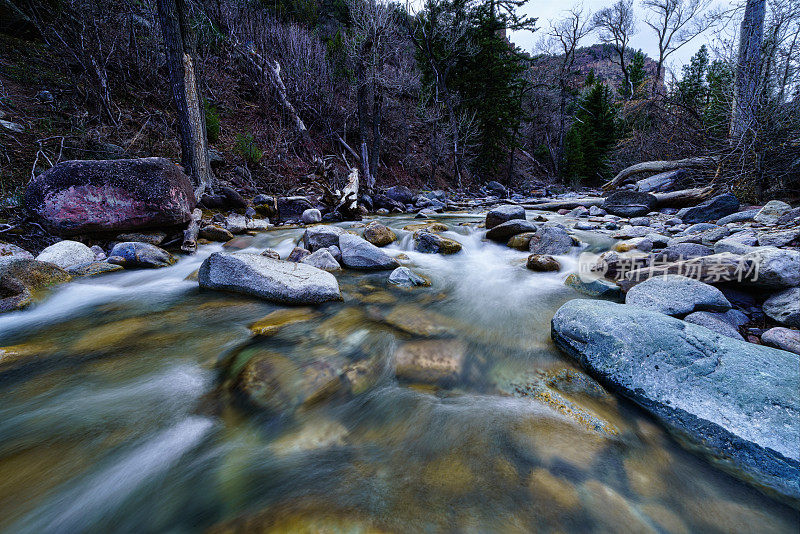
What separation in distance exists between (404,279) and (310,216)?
439cm

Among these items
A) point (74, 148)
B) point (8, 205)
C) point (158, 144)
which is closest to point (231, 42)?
point (158, 144)

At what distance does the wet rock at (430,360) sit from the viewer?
6.53 feet

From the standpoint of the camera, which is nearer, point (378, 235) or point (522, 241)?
point (522, 241)

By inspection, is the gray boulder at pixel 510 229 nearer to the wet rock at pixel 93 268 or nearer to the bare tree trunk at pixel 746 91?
the bare tree trunk at pixel 746 91

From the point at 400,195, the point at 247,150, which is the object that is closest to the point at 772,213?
the point at 400,195

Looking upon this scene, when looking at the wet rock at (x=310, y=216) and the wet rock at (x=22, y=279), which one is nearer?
the wet rock at (x=22, y=279)

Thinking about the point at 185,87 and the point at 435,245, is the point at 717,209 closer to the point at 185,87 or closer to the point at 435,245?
the point at 435,245

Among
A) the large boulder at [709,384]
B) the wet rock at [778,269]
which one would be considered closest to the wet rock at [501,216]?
the wet rock at [778,269]

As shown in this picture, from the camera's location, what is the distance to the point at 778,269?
7.38 feet

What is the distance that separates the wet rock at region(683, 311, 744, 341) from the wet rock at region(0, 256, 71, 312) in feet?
17.5

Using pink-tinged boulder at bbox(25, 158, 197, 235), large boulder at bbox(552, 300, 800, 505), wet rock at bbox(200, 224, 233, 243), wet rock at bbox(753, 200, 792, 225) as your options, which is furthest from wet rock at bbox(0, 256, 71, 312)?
wet rock at bbox(753, 200, 792, 225)

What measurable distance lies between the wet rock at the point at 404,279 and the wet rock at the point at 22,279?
3.30 meters

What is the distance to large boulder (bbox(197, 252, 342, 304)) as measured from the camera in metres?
2.88

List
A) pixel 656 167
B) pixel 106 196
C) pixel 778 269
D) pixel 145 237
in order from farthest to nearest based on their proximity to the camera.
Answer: pixel 656 167 → pixel 145 237 → pixel 106 196 → pixel 778 269
